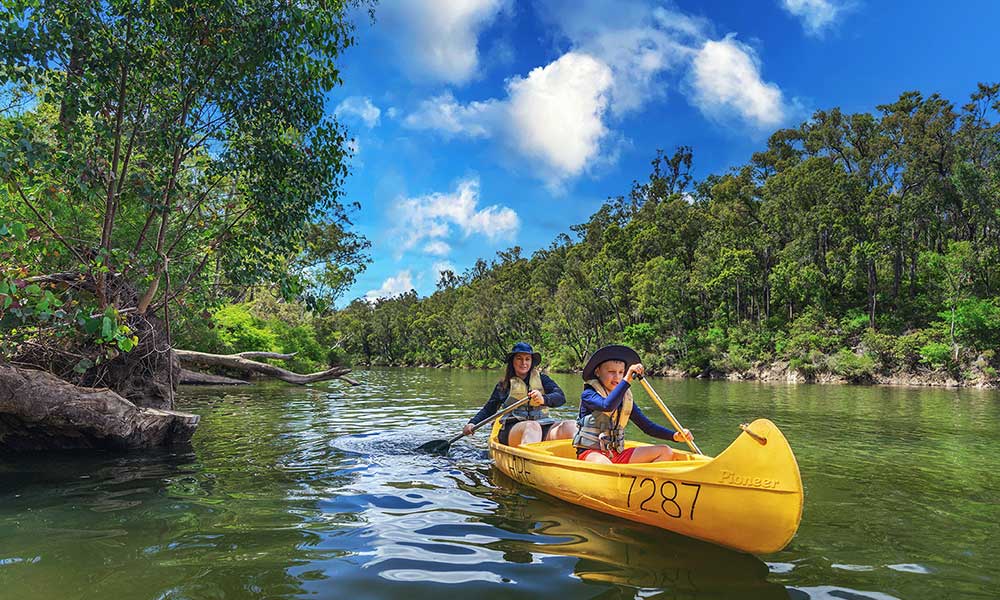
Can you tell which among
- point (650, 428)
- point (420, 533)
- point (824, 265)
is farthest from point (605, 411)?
point (824, 265)

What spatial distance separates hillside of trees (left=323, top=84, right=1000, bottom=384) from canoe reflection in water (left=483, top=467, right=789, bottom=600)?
3597 cm

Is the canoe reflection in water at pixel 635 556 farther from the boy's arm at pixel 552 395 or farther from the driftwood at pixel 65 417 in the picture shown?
the driftwood at pixel 65 417

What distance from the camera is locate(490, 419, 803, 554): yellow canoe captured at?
3.91 meters

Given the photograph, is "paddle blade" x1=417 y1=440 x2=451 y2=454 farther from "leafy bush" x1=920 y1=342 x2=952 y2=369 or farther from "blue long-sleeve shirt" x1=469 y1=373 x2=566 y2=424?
"leafy bush" x1=920 y1=342 x2=952 y2=369

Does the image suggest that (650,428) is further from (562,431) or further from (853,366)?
(853,366)

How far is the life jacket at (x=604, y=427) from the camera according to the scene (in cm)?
610

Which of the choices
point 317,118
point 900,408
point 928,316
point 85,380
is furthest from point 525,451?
point 928,316

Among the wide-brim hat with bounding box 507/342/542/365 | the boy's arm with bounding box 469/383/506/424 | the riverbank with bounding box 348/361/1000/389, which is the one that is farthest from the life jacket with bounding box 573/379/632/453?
the riverbank with bounding box 348/361/1000/389

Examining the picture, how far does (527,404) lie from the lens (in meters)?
8.54

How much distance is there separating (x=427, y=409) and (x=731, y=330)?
39443mm

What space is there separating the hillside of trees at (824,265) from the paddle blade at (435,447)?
3475cm

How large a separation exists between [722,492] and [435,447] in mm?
5950

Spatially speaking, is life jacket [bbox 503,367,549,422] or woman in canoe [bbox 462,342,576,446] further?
life jacket [bbox 503,367,549,422]

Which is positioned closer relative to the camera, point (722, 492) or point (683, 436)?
point (722, 492)
